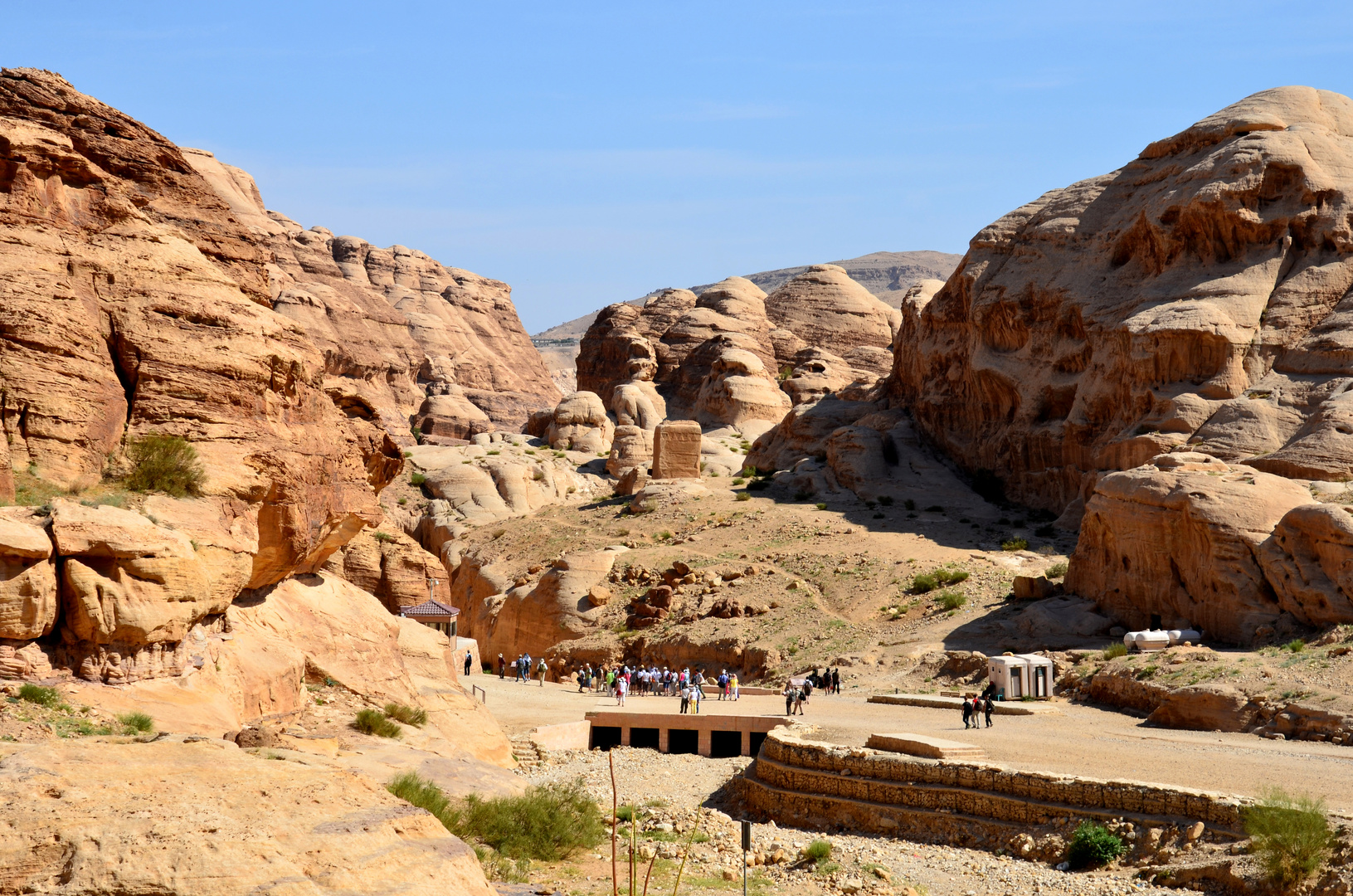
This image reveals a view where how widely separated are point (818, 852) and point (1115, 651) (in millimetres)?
14128

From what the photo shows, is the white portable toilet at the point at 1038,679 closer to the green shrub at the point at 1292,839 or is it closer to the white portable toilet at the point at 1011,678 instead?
the white portable toilet at the point at 1011,678

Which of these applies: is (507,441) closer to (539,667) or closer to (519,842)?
(539,667)

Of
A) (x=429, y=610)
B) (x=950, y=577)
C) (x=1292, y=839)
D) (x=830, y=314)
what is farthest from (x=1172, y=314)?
(x=830, y=314)

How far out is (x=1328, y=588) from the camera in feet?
93.6

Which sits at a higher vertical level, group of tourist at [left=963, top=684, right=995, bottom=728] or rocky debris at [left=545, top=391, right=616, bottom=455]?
rocky debris at [left=545, top=391, right=616, bottom=455]

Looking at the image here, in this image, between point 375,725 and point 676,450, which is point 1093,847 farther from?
point 676,450

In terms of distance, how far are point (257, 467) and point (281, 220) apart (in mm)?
119135

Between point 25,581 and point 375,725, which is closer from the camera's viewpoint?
point 25,581

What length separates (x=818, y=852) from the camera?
68.1 ft

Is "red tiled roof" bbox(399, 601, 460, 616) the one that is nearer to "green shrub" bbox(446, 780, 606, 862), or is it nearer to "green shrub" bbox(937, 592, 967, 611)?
"green shrub" bbox(446, 780, 606, 862)

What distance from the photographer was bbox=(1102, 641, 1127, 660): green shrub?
31.6 metres

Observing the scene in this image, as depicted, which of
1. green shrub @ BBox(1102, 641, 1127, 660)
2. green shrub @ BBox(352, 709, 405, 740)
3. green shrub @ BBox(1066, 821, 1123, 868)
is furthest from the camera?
green shrub @ BBox(1102, 641, 1127, 660)

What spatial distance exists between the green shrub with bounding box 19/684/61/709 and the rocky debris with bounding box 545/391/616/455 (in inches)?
2560

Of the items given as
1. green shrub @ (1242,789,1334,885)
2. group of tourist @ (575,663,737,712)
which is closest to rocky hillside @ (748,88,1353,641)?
group of tourist @ (575,663,737,712)
